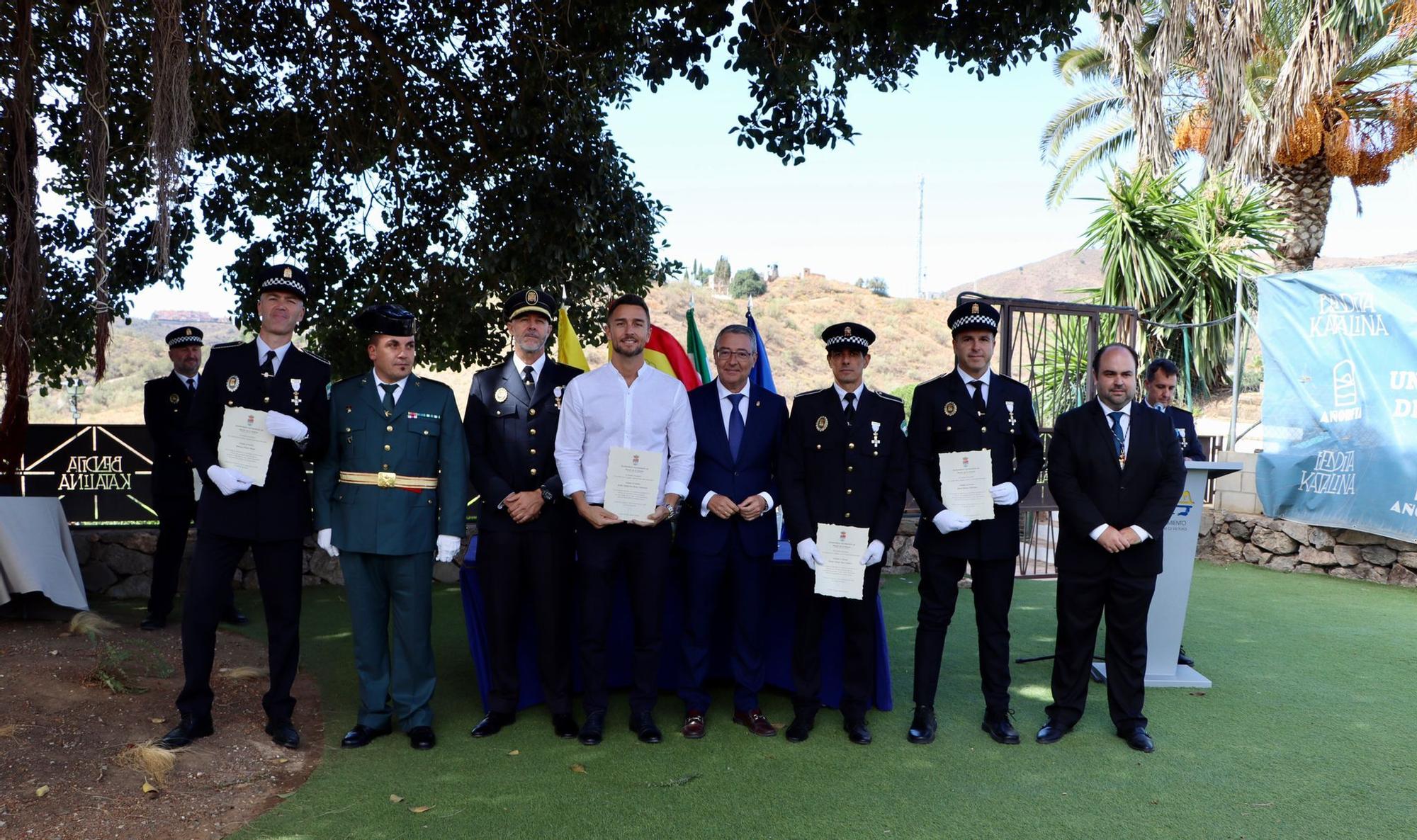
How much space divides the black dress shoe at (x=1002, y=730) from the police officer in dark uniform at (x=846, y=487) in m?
0.53

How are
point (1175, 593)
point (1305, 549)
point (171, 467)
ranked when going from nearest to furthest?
point (1175, 593) → point (171, 467) → point (1305, 549)

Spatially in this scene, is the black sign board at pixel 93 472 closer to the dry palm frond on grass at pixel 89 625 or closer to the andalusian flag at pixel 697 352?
the dry palm frond on grass at pixel 89 625

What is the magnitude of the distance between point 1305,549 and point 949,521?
5963 millimetres

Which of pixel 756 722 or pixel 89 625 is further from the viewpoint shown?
pixel 89 625

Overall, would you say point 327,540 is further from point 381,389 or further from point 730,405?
point 730,405

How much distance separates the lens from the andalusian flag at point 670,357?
5.33 metres

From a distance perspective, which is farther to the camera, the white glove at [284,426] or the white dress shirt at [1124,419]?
the white dress shirt at [1124,419]

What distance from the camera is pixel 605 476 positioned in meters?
3.96

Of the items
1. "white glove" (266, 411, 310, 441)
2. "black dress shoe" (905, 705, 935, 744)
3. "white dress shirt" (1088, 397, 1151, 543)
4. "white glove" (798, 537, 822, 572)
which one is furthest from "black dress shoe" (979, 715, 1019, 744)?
"white glove" (266, 411, 310, 441)

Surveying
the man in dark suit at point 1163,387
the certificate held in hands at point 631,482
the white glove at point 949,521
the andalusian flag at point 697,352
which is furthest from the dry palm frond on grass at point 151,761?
the man in dark suit at point 1163,387

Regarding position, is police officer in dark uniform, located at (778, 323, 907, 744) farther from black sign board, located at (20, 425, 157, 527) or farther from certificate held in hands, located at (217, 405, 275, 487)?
black sign board, located at (20, 425, 157, 527)

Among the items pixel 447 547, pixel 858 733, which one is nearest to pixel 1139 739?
pixel 858 733

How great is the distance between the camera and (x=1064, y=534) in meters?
4.19

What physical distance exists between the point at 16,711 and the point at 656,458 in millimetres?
2932
